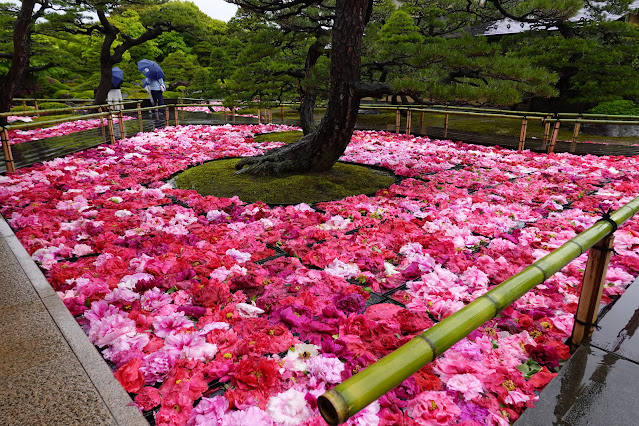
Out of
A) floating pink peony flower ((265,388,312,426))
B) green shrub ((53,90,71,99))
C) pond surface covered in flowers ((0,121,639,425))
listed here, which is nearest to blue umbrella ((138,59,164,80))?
green shrub ((53,90,71,99))

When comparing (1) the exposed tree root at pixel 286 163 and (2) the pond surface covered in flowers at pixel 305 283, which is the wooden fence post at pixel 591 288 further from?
(1) the exposed tree root at pixel 286 163

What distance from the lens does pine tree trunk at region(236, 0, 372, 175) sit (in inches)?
208

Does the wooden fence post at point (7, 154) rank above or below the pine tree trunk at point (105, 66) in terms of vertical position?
below

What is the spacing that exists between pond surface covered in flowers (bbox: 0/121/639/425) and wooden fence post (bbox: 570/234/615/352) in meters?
0.16

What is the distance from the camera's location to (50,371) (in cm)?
194

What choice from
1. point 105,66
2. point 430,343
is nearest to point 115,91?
point 105,66

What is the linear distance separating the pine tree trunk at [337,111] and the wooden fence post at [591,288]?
404cm

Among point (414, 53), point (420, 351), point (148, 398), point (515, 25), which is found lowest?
point (148, 398)

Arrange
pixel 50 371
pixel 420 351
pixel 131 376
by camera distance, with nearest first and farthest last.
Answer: pixel 420 351 < pixel 50 371 < pixel 131 376

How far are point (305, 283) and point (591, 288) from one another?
6.21ft

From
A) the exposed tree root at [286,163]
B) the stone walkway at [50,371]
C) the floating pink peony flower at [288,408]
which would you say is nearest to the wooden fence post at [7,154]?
the exposed tree root at [286,163]

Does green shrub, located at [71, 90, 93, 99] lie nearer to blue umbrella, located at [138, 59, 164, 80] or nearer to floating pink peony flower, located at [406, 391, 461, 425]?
blue umbrella, located at [138, 59, 164, 80]

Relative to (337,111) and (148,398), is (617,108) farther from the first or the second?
(148,398)

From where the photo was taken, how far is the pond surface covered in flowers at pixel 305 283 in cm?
199
